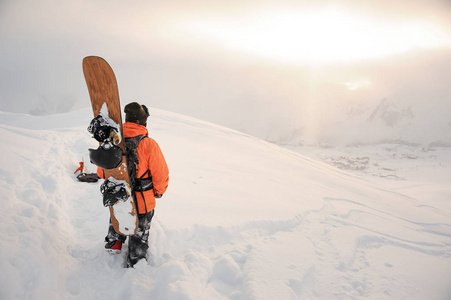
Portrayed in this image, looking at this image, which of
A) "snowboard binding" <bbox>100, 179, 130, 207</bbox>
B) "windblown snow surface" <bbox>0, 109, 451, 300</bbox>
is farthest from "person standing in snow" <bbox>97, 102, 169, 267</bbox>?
"windblown snow surface" <bbox>0, 109, 451, 300</bbox>

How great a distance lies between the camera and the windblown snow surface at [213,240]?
253 centimetres

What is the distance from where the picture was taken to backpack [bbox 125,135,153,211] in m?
2.51

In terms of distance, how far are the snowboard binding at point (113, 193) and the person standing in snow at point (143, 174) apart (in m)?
0.12

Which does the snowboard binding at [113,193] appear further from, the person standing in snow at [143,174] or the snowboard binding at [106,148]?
the snowboard binding at [106,148]

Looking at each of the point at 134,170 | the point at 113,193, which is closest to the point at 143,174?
the point at 134,170

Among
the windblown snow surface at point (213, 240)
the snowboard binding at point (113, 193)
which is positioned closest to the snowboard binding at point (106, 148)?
the snowboard binding at point (113, 193)

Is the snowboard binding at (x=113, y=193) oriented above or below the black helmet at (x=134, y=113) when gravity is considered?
below

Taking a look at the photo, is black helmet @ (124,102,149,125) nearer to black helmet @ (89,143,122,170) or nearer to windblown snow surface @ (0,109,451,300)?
black helmet @ (89,143,122,170)

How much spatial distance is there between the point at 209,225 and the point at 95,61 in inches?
124

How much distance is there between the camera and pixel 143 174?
2.66 meters

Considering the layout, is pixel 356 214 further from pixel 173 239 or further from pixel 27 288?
pixel 27 288

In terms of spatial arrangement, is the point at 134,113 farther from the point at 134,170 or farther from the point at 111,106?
the point at 134,170

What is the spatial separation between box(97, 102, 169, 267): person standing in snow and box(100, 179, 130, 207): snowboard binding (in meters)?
0.12

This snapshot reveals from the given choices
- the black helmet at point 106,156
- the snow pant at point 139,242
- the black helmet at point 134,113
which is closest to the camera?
the black helmet at point 106,156
